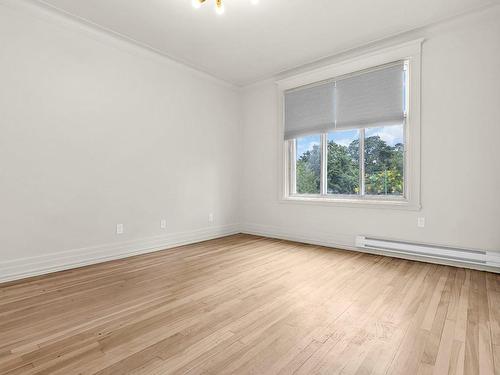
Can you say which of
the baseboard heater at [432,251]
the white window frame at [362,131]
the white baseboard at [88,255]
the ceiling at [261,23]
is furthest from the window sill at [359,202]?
the ceiling at [261,23]

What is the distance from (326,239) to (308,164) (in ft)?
4.37

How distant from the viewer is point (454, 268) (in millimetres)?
3221

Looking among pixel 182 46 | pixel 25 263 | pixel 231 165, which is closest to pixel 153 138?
pixel 182 46

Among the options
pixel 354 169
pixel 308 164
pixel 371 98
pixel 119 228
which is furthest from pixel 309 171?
pixel 119 228

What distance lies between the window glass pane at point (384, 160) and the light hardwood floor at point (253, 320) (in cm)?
112

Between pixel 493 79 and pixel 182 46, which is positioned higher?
pixel 182 46

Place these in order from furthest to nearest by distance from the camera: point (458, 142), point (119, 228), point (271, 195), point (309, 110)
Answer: point (271, 195)
point (309, 110)
point (119, 228)
point (458, 142)

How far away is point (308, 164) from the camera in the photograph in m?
4.79

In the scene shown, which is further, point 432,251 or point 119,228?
point 119,228

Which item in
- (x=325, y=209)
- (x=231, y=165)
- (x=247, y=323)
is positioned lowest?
(x=247, y=323)

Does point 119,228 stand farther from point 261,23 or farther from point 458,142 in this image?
point 458,142

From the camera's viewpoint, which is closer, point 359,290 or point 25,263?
point 359,290

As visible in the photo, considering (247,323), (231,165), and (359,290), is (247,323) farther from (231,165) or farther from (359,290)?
(231,165)

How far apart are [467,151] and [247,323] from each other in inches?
125
